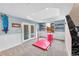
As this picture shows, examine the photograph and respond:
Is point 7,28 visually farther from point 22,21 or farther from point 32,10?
point 32,10

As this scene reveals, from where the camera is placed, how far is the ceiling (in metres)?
1.83

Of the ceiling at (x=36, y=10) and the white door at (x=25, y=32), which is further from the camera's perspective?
the white door at (x=25, y=32)

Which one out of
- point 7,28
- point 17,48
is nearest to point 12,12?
point 7,28

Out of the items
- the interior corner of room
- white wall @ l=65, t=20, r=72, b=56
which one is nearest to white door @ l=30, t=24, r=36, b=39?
the interior corner of room

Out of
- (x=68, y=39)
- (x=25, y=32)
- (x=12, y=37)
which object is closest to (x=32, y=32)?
(x=25, y=32)

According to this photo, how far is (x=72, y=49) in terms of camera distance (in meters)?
1.72

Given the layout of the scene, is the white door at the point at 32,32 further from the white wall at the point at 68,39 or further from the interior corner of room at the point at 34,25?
the white wall at the point at 68,39

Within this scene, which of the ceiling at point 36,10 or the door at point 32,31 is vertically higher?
the ceiling at point 36,10

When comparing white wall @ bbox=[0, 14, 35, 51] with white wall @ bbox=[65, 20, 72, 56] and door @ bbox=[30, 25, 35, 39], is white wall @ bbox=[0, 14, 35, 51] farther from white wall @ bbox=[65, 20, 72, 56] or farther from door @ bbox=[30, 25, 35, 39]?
white wall @ bbox=[65, 20, 72, 56]

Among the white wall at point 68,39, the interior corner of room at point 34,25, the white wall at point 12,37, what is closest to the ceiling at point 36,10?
the interior corner of room at point 34,25

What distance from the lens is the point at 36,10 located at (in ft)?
6.36

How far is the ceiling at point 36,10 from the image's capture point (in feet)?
6.00

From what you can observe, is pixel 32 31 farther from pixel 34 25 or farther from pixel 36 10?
pixel 36 10

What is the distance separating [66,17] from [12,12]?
1.00m
